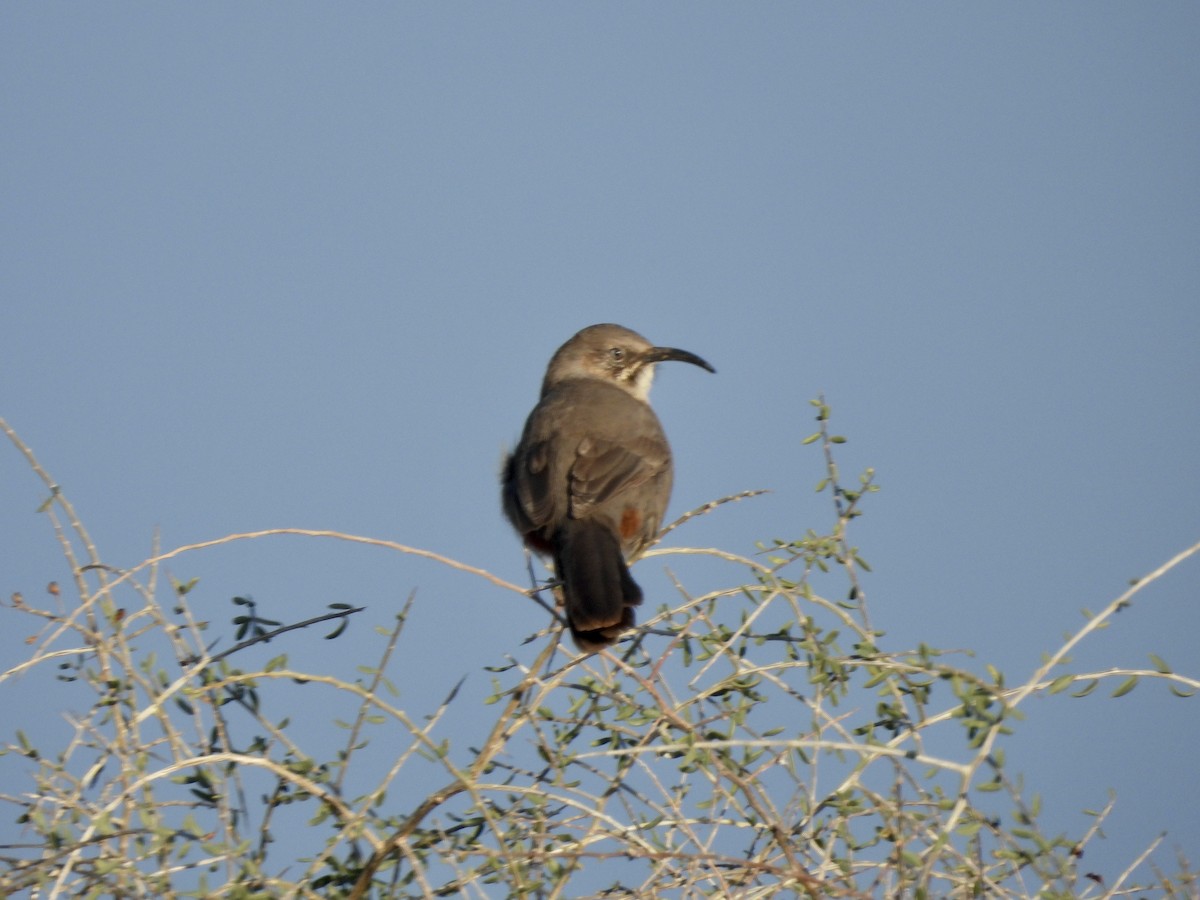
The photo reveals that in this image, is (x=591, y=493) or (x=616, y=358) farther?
(x=616, y=358)

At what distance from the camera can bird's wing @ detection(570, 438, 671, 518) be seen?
17.8ft

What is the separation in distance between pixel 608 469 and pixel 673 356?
1.46 m

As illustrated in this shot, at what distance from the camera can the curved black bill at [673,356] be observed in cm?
693

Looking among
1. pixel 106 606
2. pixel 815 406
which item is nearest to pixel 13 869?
pixel 106 606

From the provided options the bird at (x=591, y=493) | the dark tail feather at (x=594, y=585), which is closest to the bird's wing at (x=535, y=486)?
the bird at (x=591, y=493)

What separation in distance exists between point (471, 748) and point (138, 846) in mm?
779

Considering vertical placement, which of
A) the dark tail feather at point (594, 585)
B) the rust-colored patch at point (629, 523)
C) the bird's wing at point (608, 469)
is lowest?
the dark tail feather at point (594, 585)

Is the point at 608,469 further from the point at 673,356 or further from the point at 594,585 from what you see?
the point at 673,356

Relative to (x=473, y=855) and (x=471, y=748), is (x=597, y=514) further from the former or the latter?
(x=473, y=855)

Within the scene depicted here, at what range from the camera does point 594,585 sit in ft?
15.6

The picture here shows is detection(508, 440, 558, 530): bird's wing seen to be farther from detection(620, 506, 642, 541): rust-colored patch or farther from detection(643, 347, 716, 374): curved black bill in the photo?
detection(643, 347, 716, 374): curved black bill

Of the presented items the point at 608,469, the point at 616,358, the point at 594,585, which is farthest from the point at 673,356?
the point at 594,585

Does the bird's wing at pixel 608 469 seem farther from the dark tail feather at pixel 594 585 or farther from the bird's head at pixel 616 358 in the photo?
the bird's head at pixel 616 358

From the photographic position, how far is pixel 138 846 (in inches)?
121
